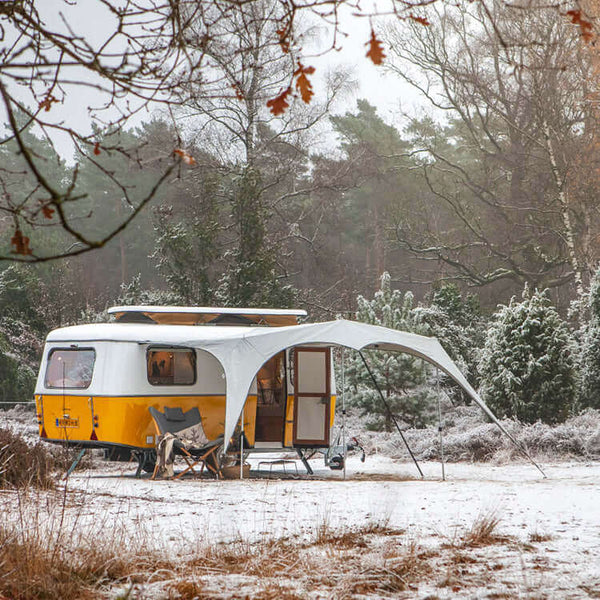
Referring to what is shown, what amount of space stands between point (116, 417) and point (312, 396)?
2971mm

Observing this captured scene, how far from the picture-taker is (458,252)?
25500 millimetres

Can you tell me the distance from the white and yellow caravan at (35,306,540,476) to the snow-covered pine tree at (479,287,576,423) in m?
4.15

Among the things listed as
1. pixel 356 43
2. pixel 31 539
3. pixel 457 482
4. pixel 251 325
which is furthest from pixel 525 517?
pixel 251 325

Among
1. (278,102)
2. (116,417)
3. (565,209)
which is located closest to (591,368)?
(565,209)

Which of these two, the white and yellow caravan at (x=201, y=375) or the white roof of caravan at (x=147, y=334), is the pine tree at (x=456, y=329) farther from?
the white roof of caravan at (x=147, y=334)

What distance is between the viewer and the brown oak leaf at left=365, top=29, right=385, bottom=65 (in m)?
3.23

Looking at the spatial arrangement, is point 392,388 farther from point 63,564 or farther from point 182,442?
point 63,564

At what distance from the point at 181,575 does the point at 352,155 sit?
75.6 ft

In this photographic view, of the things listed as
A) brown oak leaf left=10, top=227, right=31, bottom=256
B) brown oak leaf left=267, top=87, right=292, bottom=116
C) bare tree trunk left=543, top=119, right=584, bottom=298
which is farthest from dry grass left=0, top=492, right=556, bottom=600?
bare tree trunk left=543, top=119, right=584, bottom=298

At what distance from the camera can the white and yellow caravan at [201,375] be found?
11.2m

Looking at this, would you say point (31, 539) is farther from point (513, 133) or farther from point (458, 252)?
point (513, 133)

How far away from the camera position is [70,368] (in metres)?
11.8

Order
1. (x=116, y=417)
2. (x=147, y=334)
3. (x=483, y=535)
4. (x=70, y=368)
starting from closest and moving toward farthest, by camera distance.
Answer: (x=483, y=535), (x=116, y=417), (x=147, y=334), (x=70, y=368)

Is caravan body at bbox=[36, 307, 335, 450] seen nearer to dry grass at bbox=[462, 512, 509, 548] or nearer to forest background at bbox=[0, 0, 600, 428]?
forest background at bbox=[0, 0, 600, 428]
